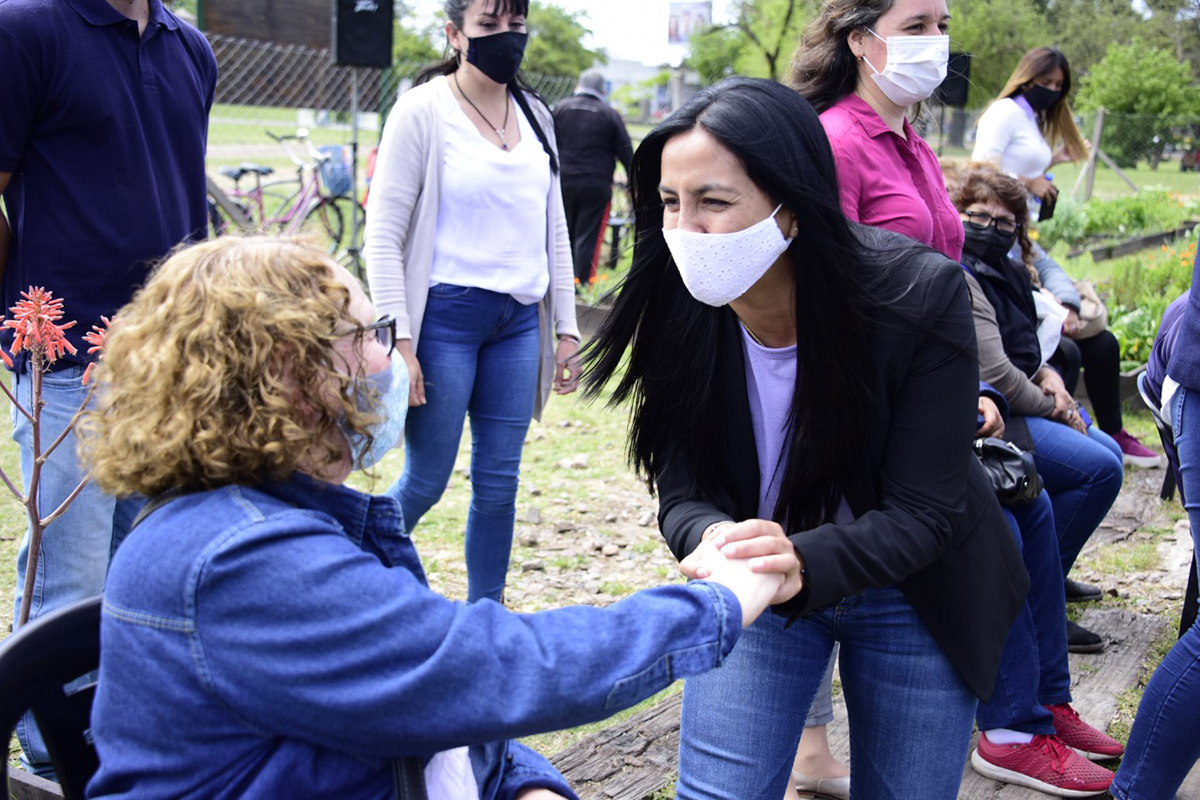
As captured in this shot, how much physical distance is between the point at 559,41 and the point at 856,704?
5010 cm

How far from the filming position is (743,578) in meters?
1.61

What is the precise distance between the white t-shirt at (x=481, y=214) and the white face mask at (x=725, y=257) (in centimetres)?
152

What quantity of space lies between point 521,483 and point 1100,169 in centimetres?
1734

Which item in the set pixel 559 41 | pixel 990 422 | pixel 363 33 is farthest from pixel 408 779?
pixel 559 41

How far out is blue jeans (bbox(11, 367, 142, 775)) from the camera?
8.07ft

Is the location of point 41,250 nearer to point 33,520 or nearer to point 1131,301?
point 33,520

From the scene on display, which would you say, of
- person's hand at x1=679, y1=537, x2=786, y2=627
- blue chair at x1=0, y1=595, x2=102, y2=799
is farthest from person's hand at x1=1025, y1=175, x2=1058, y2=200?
blue chair at x1=0, y1=595, x2=102, y2=799

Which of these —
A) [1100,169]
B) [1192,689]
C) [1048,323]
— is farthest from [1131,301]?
[1100,169]

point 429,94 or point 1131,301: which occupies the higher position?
point 429,94

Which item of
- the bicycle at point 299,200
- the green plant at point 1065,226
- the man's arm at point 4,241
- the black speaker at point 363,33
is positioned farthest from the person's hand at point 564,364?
the green plant at point 1065,226

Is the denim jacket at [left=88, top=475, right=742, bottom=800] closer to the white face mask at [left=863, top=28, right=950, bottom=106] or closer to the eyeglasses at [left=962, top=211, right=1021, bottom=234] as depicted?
the white face mask at [left=863, top=28, right=950, bottom=106]

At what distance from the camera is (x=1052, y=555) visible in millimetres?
3018

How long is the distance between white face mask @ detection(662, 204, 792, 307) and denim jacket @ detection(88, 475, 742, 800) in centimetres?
69

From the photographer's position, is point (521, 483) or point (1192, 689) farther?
point (521, 483)
